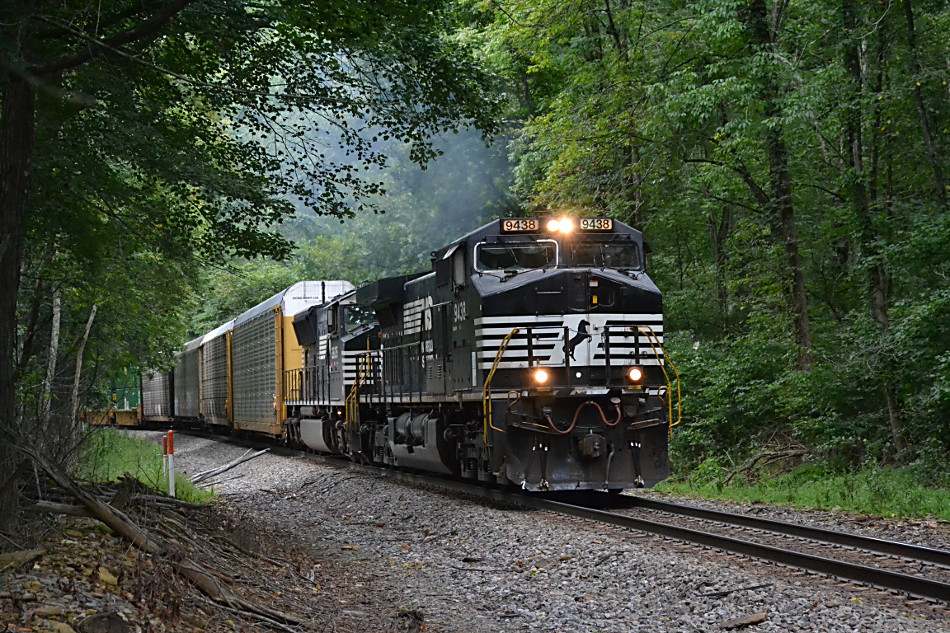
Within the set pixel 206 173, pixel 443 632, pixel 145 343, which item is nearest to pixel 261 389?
pixel 145 343

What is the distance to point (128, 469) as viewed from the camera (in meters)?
16.1

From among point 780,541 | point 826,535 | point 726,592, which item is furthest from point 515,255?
point 726,592

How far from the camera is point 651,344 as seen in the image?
1215 centimetres

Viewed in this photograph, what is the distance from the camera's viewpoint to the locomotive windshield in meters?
12.5

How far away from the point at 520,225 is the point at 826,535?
551cm

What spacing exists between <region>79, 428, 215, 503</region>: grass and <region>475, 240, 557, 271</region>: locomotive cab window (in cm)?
494

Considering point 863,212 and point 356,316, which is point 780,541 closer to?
point 863,212

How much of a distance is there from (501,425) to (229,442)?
66.8 feet

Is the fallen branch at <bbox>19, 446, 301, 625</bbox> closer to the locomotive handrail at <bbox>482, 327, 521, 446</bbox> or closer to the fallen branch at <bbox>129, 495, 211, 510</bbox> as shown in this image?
the fallen branch at <bbox>129, 495, 211, 510</bbox>

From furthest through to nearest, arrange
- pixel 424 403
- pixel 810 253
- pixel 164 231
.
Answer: pixel 810 253 < pixel 424 403 < pixel 164 231

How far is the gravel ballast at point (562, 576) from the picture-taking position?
253 inches

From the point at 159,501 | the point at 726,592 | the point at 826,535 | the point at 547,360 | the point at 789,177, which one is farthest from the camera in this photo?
the point at 789,177

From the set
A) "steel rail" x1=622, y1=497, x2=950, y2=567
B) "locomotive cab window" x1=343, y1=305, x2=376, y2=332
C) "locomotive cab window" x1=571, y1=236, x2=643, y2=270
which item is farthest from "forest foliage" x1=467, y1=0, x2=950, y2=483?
"locomotive cab window" x1=343, y1=305, x2=376, y2=332

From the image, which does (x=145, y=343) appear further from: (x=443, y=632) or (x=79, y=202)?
(x=443, y=632)
